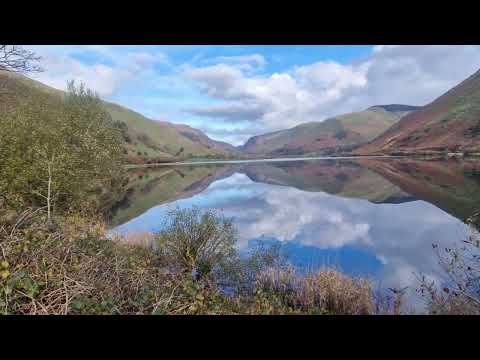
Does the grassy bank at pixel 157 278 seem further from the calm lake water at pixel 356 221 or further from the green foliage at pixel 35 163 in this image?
the green foliage at pixel 35 163

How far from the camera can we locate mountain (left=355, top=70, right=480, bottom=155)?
114562 millimetres

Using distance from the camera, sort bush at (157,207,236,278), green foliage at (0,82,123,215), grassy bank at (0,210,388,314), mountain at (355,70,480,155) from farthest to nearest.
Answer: mountain at (355,70,480,155) → green foliage at (0,82,123,215) → bush at (157,207,236,278) → grassy bank at (0,210,388,314)

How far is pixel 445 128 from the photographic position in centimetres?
12950

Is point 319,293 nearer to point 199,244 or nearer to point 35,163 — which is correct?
point 199,244

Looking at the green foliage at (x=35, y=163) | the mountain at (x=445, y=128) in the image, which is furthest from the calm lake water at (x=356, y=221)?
the mountain at (x=445, y=128)

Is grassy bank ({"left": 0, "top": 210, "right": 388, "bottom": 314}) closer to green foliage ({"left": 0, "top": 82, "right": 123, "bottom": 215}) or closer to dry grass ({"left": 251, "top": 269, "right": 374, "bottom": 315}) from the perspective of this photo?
dry grass ({"left": 251, "top": 269, "right": 374, "bottom": 315})

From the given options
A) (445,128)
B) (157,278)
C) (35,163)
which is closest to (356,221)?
(157,278)

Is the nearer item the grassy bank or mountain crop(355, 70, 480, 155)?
the grassy bank

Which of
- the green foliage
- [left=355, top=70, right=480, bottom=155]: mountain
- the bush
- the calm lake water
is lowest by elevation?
the calm lake water

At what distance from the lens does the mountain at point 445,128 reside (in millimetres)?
114562

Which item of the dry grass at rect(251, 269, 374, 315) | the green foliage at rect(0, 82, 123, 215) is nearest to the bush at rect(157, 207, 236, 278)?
the dry grass at rect(251, 269, 374, 315)
